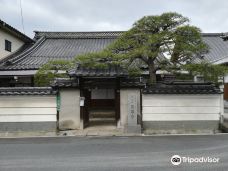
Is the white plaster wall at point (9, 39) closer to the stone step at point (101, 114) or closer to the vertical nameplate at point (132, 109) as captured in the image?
the stone step at point (101, 114)

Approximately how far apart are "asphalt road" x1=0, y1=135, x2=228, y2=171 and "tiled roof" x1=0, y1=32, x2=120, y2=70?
9.77 metres

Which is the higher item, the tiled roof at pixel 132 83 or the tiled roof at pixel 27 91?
the tiled roof at pixel 132 83

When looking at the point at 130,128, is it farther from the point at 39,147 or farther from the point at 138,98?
the point at 39,147

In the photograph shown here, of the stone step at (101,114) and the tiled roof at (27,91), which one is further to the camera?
the stone step at (101,114)

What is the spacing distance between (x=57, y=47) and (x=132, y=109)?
13.6 metres

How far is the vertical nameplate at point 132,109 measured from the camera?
17.1 m

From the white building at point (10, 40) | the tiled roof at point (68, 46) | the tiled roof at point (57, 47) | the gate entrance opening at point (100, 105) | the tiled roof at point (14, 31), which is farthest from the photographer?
the white building at point (10, 40)

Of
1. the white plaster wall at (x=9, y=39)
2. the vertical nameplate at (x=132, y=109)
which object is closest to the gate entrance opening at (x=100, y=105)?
the vertical nameplate at (x=132, y=109)

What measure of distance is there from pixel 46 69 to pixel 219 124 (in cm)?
909

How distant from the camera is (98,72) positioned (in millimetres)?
17875

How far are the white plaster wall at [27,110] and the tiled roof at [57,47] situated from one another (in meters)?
5.39

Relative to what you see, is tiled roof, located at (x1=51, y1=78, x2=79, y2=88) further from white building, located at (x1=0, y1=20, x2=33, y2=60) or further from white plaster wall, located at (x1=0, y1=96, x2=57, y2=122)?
white building, located at (x1=0, y1=20, x2=33, y2=60)

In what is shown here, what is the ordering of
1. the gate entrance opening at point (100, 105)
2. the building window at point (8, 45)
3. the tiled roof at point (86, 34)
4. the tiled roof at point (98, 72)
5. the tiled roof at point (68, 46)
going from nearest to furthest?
the tiled roof at point (98, 72) → the gate entrance opening at point (100, 105) → the tiled roof at point (68, 46) → the building window at point (8, 45) → the tiled roof at point (86, 34)

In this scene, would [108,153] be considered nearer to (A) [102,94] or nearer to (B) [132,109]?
(B) [132,109]
